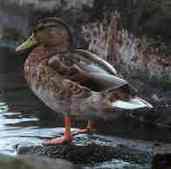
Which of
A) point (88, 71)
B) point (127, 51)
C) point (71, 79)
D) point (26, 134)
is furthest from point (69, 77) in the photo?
point (127, 51)

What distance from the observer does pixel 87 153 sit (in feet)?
18.2

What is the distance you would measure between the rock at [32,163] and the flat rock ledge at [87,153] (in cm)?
7

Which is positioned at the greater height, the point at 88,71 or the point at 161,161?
the point at 88,71

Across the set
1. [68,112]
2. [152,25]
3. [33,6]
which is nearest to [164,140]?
[68,112]

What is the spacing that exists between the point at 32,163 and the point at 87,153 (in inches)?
18.4

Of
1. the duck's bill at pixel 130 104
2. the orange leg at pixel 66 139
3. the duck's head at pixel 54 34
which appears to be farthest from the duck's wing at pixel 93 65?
the orange leg at pixel 66 139

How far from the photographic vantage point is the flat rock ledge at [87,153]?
547 cm

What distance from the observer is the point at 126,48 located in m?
9.34

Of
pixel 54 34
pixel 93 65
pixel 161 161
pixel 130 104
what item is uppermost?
pixel 54 34

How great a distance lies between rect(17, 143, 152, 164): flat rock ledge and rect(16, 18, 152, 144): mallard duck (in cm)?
13

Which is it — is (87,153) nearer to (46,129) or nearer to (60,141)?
(60,141)

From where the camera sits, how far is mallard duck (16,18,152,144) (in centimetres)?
523

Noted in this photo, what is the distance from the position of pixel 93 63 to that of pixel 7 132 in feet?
4.75

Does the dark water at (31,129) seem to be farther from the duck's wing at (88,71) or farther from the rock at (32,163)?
the duck's wing at (88,71)
